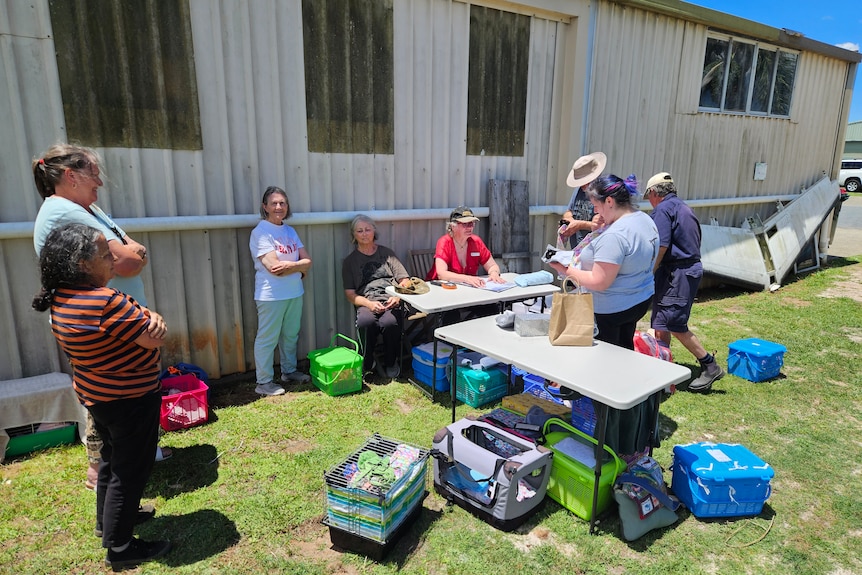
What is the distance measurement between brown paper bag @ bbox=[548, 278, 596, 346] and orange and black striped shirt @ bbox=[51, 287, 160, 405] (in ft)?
7.08

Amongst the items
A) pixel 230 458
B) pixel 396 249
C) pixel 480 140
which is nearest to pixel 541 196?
pixel 480 140

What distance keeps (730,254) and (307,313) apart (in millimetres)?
6662

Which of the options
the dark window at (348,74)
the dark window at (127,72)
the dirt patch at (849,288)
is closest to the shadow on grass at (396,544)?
the dark window at (127,72)

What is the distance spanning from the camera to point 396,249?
207 inches

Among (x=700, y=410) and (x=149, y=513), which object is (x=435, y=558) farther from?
(x=700, y=410)

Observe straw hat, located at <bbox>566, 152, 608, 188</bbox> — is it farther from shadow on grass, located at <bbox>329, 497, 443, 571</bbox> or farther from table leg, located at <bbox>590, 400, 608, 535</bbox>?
shadow on grass, located at <bbox>329, 497, 443, 571</bbox>

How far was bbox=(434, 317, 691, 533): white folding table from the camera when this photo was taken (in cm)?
250

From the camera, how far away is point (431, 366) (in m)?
4.41

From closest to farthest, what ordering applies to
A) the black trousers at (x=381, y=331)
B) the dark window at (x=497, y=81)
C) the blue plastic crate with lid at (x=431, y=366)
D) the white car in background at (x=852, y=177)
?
the blue plastic crate with lid at (x=431, y=366)
the black trousers at (x=381, y=331)
the dark window at (x=497, y=81)
the white car in background at (x=852, y=177)

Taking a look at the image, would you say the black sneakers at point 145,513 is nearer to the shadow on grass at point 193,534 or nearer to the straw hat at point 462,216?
the shadow on grass at point 193,534

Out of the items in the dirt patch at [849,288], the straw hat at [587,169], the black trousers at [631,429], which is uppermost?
the straw hat at [587,169]

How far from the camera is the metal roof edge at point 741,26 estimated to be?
21.6 feet

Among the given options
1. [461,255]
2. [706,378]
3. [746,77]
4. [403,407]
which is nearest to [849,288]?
[746,77]

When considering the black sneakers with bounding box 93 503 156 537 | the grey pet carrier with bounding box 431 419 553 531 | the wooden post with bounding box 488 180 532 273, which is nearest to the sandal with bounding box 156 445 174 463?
the black sneakers with bounding box 93 503 156 537
